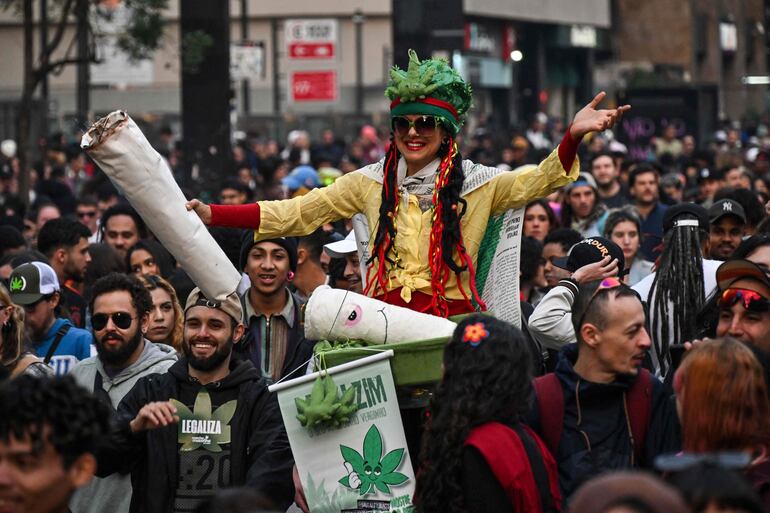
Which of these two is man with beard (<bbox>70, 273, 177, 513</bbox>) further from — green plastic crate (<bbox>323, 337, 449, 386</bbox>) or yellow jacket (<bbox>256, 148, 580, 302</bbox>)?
green plastic crate (<bbox>323, 337, 449, 386</bbox>)

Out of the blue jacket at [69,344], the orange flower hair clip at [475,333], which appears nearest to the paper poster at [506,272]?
the orange flower hair clip at [475,333]

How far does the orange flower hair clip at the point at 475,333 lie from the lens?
555 cm

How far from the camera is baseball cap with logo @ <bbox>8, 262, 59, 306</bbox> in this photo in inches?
350

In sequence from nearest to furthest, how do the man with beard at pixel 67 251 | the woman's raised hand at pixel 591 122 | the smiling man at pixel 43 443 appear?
the smiling man at pixel 43 443 → the woman's raised hand at pixel 591 122 → the man with beard at pixel 67 251

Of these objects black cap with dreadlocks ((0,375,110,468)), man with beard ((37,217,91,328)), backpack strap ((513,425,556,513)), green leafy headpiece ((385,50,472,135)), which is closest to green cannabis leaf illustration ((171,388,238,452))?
green leafy headpiece ((385,50,472,135))

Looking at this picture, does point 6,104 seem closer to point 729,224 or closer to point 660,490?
point 729,224

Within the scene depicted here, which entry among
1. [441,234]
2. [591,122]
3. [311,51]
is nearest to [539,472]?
[441,234]

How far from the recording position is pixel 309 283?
10.2 meters

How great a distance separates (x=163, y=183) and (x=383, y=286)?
101 centimetres

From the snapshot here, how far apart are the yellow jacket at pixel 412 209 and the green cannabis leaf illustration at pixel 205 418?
2.35 ft

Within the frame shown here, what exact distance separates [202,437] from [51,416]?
6.88ft

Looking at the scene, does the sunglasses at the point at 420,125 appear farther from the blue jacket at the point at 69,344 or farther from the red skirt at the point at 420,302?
the blue jacket at the point at 69,344

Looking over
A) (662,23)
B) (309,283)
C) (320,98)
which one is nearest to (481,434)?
(309,283)

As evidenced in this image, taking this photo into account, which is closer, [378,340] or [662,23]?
[378,340]
